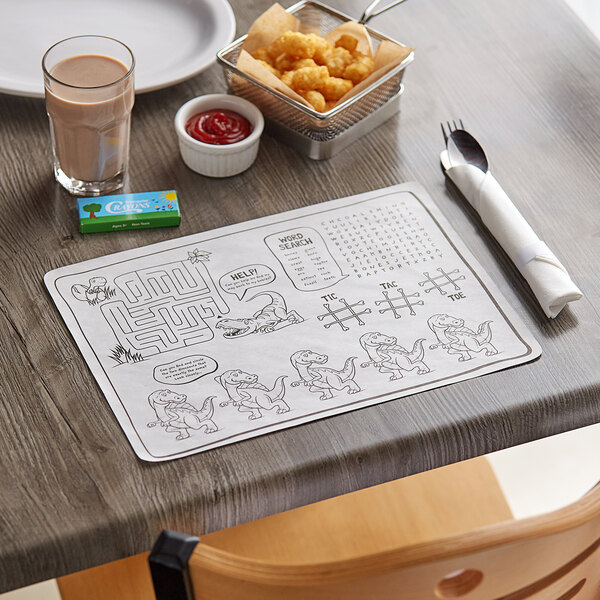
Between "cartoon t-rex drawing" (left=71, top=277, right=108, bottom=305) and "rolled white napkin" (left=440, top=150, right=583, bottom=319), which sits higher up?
"rolled white napkin" (left=440, top=150, right=583, bottom=319)

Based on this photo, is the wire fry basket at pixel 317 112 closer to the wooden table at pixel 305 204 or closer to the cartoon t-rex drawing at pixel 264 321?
the wooden table at pixel 305 204

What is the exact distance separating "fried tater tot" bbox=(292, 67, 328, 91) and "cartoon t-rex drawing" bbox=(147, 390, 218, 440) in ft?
1.46

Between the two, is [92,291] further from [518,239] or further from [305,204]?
[518,239]

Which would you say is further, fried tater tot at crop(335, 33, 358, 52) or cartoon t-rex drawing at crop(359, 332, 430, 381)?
fried tater tot at crop(335, 33, 358, 52)

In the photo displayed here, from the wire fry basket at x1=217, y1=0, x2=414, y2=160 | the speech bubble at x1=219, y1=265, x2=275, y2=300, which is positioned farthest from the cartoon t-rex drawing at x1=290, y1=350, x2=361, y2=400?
the wire fry basket at x1=217, y1=0, x2=414, y2=160

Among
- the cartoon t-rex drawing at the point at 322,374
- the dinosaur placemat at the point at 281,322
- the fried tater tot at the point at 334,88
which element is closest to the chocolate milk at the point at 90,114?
the dinosaur placemat at the point at 281,322

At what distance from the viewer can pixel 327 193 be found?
1023mm

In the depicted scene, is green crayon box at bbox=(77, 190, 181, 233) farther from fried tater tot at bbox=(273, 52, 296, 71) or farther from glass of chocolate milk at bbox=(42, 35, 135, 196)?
fried tater tot at bbox=(273, 52, 296, 71)

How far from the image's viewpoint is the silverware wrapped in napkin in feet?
2.90

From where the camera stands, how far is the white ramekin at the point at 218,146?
3.28 ft

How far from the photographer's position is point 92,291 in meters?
0.88

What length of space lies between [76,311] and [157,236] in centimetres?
15

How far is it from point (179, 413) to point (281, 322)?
158 mm

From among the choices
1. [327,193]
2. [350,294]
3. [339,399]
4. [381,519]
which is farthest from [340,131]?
[381,519]
